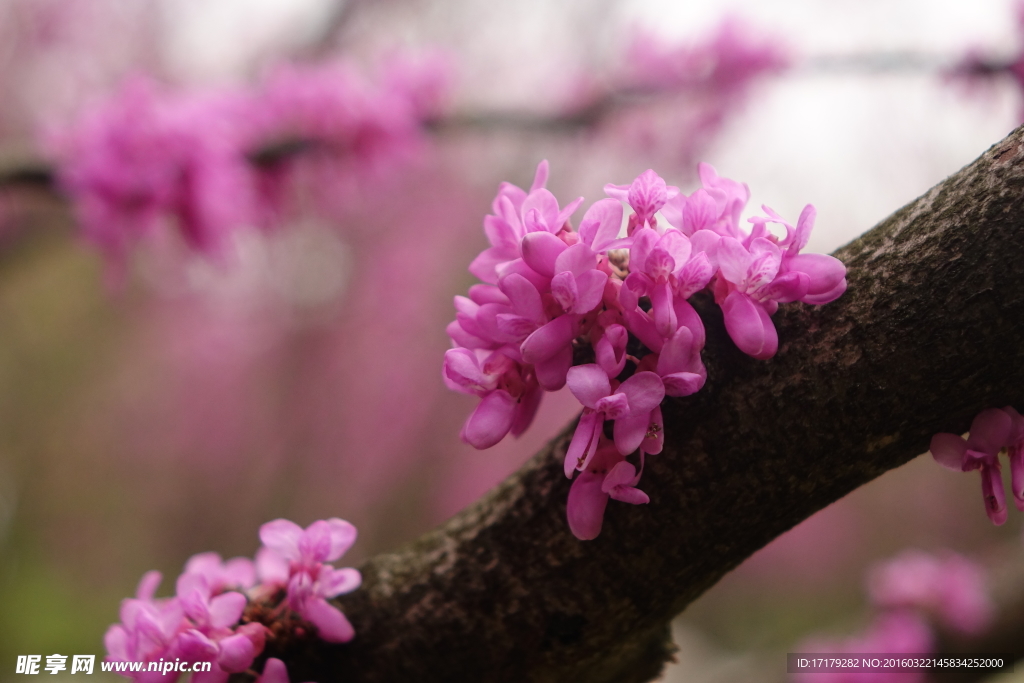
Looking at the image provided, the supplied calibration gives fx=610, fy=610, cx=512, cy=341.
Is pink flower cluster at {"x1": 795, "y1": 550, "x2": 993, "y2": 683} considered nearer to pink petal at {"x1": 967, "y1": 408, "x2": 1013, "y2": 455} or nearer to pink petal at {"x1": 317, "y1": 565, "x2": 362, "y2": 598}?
pink petal at {"x1": 967, "y1": 408, "x2": 1013, "y2": 455}

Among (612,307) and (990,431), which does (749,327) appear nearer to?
(612,307)

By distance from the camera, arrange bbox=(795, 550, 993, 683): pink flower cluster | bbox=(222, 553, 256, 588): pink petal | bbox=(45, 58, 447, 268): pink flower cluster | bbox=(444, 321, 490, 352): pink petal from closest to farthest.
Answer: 1. bbox=(444, 321, 490, 352): pink petal
2. bbox=(222, 553, 256, 588): pink petal
3. bbox=(45, 58, 447, 268): pink flower cluster
4. bbox=(795, 550, 993, 683): pink flower cluster

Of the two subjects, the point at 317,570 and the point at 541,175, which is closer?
the point at 541,175

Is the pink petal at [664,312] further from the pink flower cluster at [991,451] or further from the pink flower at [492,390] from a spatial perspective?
the pink flower cluster at [991,451]

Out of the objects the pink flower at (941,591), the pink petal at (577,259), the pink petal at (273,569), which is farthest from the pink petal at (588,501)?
the pink flower at (941,591)

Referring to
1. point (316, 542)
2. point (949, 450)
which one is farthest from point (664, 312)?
point (316, 542)

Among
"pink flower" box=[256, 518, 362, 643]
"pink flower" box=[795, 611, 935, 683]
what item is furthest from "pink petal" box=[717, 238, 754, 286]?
"pink flower" box=[795, 611, 935, 683]

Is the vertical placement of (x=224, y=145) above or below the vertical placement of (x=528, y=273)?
above
